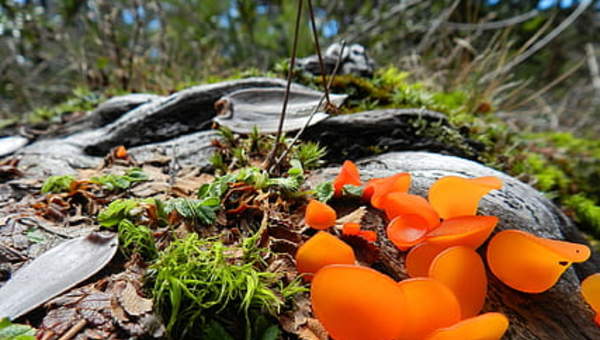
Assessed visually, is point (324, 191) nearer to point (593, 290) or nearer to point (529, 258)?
point (529, 258)

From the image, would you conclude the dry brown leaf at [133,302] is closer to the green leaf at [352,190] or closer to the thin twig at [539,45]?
the green leaf at [352,190]

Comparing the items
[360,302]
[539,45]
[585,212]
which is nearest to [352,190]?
[360,302]

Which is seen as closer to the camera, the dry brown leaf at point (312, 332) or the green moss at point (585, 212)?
the dry brown leaf at point (312, 332)

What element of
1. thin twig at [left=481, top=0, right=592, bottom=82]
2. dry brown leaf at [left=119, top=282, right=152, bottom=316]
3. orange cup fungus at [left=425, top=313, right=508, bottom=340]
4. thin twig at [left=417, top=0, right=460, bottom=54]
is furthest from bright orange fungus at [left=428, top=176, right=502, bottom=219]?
thin twig at [left=417, top=0, right=460, bottom=54]

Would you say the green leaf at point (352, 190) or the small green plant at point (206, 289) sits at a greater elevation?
the green leaf at point (352, 190)

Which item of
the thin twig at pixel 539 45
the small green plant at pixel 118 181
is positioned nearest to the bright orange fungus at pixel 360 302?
the small green plant at pixel 118 181

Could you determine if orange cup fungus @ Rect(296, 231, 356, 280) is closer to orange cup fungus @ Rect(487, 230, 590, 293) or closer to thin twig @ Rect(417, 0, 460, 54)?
orange cup fungus @ Rect(487, 230, 590, 293)

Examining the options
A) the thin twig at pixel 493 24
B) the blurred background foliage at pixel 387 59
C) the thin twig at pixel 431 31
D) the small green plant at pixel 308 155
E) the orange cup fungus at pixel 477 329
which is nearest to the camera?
the orange cup fungus at pixel 477 329
